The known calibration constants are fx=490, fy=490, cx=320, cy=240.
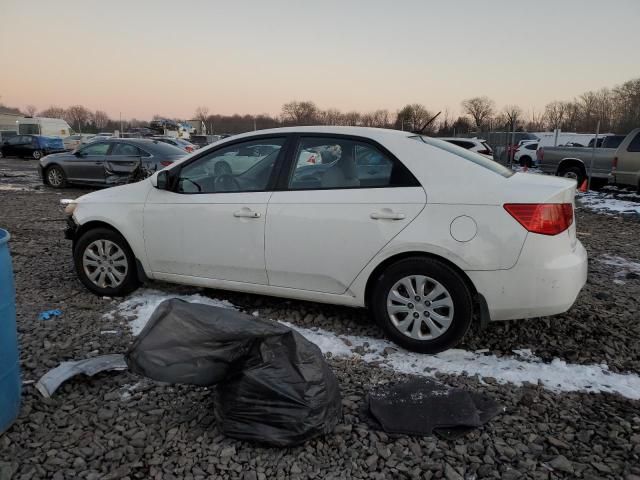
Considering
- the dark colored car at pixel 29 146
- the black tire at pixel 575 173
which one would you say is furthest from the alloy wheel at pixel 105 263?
the dark colored car at pixel 29 146

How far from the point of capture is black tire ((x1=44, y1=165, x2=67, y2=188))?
13523 mm

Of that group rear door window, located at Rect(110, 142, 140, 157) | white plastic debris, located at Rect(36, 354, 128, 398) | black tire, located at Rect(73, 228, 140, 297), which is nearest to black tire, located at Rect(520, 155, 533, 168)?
rear door window, located at Rect(110, 142, 140, 157)

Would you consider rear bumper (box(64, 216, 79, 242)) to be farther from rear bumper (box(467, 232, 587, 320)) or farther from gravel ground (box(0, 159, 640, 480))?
rear bumper (box(467, 232, 587, 320))

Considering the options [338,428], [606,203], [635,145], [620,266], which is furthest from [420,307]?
[635,145]

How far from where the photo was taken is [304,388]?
7.89 ft

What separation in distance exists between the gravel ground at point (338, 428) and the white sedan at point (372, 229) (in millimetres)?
484

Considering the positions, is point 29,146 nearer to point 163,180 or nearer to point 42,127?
point 42,127

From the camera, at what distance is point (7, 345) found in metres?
2.37

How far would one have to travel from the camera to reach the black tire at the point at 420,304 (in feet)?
10.9

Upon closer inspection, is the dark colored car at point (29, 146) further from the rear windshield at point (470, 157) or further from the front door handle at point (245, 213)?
the rear windshield at point (470, 157)

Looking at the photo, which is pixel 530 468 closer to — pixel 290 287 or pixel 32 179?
pixel 290 287

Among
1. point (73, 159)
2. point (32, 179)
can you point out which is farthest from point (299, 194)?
point (32, 179)

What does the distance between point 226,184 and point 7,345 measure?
2.12 metres

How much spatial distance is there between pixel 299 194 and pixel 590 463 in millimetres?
2464
